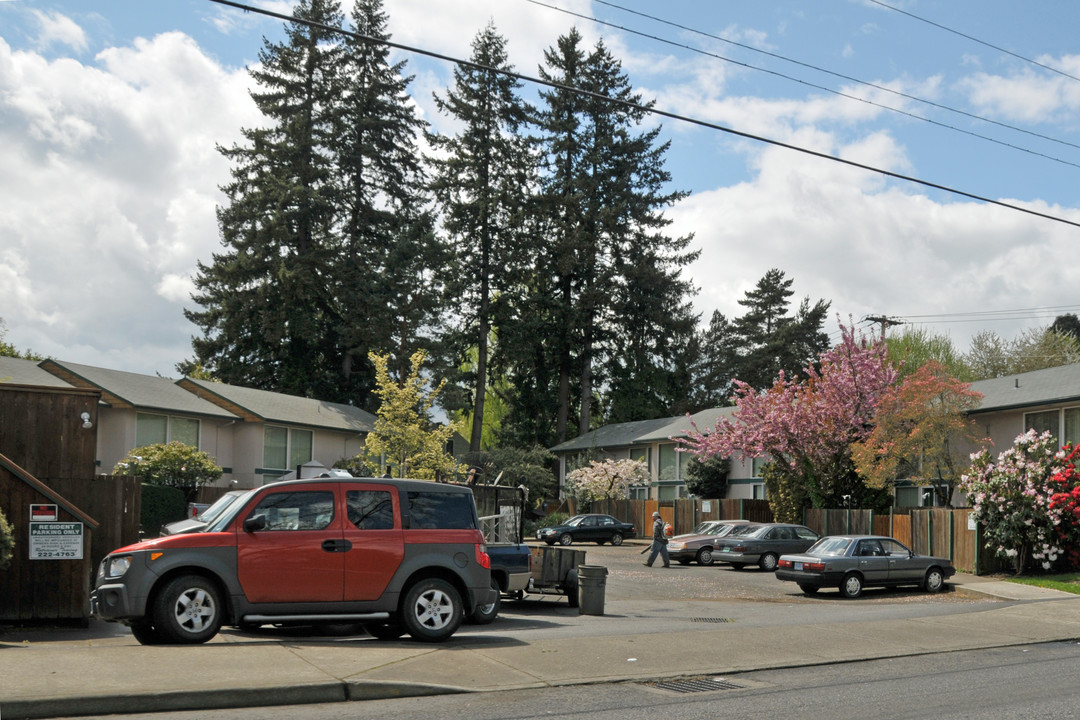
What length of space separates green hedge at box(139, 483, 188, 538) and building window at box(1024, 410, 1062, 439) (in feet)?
87.5

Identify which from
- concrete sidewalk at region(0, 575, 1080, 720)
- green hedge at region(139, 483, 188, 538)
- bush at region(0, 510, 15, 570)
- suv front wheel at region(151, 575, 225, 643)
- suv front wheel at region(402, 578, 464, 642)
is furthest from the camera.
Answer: green hedge at region(139, 483, 188, 538)

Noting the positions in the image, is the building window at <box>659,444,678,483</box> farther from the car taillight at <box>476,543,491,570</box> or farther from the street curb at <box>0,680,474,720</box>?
the street curb at <box>0,680,474,720</box>

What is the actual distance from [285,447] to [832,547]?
26.8m

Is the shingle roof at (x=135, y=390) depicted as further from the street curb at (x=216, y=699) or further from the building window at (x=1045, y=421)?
the building window at (x=1045, y=421)

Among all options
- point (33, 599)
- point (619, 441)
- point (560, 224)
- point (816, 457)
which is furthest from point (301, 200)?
point (33, 599)

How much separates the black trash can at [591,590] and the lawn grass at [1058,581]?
11.7 metres

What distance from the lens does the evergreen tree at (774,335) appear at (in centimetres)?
7312

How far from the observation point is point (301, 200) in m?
59.0

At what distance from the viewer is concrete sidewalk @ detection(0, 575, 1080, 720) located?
28.1 ft

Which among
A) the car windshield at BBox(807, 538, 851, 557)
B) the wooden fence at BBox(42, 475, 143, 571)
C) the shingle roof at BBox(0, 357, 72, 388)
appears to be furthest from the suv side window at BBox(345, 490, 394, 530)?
the shingle roof at BBox(0, 357, 72, 388)

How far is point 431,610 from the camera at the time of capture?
12.3 meters

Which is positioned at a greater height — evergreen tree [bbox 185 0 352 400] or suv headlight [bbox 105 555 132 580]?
evergreen tree [bbox 185 0 352 400]

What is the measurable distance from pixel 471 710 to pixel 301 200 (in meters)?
53.5

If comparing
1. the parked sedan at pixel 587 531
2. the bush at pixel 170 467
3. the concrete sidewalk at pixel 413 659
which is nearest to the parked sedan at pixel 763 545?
Answer: the parked sedan at pixel 587 531
